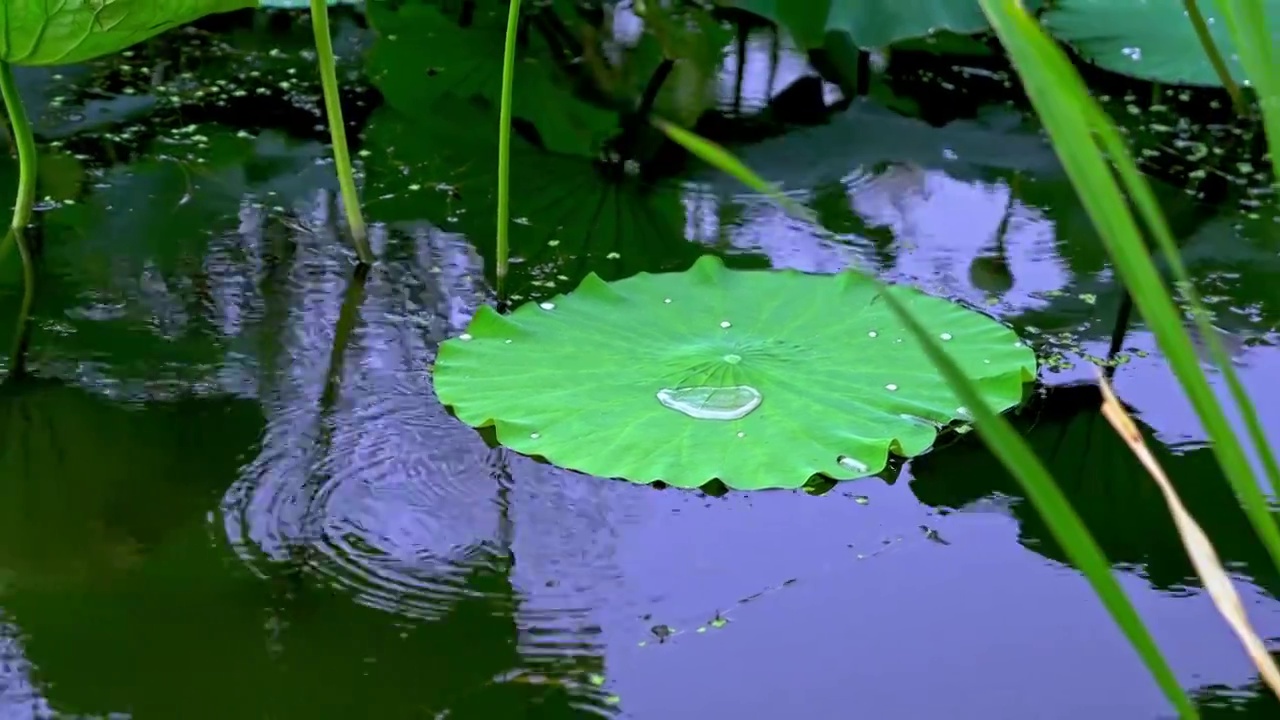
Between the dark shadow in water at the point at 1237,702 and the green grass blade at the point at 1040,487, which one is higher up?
the green grass blade at the point at 1040,487

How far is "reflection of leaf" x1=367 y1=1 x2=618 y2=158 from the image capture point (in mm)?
2258

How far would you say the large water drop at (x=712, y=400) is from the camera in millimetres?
1277

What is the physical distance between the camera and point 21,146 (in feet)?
5.39

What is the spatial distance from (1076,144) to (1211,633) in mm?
756

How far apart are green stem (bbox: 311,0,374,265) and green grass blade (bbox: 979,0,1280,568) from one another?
1.23m

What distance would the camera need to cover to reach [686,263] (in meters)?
1.75

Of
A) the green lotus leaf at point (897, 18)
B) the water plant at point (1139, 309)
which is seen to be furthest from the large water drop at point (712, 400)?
the green lotus leaf at point (897, 18)

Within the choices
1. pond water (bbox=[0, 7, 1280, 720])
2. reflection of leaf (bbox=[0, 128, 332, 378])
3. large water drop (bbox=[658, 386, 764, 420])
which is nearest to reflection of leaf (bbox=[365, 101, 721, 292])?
pond water (bbox=[0, 7, 1280, 720])

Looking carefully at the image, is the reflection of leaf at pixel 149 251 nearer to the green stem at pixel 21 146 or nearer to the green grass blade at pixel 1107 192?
Result: the green stem at pixel 21 146

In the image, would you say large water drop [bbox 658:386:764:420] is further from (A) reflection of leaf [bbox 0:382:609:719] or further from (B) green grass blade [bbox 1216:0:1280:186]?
(B) green grass blade [bbox 1216:0:1280:186]

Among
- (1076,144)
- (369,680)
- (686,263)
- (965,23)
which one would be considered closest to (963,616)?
(369,680)

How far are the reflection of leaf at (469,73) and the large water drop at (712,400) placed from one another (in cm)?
94

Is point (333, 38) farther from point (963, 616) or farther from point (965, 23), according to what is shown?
point (963, 616)

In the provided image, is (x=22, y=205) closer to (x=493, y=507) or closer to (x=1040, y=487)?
(x=493, y=507)
